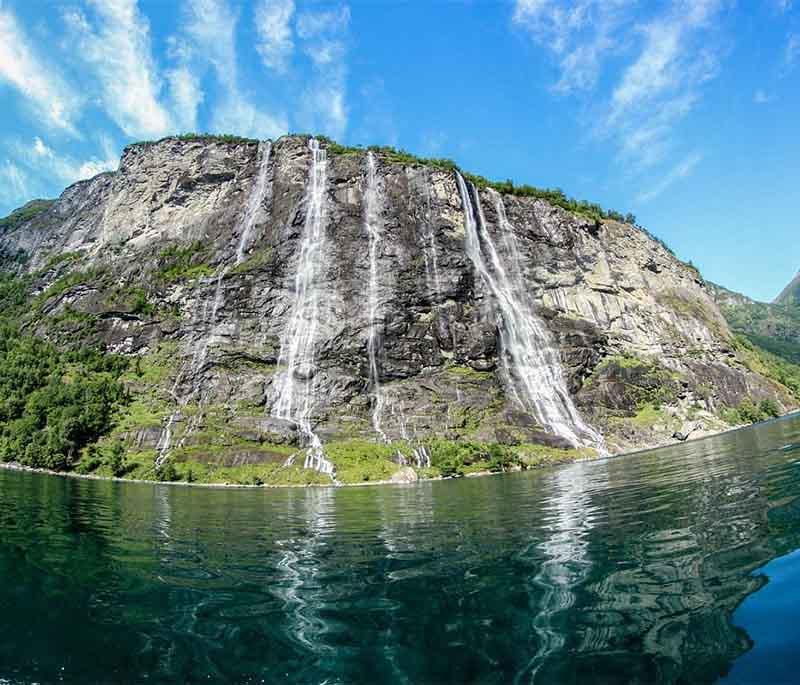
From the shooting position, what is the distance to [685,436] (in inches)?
2344

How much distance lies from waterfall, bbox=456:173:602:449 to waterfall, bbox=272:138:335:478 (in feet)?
75.3

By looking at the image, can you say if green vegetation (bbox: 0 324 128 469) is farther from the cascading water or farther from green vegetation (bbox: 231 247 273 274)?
green vegetation (bbox: 231 247 273 274)

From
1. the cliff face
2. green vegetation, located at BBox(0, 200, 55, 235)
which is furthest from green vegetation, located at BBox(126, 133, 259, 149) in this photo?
green vegetation, located at BBox(0, 200, 55, 235)

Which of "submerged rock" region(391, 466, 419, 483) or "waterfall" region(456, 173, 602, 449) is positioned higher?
"waterfall" region(456, 173, 602, 449)

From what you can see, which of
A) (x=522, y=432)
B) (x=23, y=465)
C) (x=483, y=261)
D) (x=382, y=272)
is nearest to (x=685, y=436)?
(x=522, y=432)

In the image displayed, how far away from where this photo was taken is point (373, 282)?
70.9m

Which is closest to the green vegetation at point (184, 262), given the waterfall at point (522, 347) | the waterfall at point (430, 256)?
the waterfall at point (430, 256)

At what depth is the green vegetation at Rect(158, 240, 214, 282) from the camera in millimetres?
77562

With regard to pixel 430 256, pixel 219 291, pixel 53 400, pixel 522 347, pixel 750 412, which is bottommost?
pixel 750 412

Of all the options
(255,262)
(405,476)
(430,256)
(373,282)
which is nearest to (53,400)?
(255,262)

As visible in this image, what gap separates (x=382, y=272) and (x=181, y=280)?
31799 mm

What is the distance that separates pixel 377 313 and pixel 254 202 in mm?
32936

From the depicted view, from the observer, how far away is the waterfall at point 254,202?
260 feet

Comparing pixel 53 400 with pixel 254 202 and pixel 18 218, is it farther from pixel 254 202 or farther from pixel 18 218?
pixel 18 218
